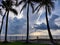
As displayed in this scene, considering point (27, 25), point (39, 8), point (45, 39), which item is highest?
point (39, 8)

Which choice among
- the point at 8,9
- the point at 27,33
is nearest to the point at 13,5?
the point at 8,9

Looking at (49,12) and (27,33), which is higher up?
(49,12)

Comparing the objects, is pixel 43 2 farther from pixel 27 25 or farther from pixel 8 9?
pixel 8 9

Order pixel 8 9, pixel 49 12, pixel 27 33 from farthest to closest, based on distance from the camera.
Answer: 1. pixel 8 9
2. pixel 27 33
3. pixel 49 12

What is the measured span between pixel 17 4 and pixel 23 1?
166cm

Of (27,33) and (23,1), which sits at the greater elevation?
(23,1)

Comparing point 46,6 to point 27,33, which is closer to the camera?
point 46,6

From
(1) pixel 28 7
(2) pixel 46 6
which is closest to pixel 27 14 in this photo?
(1) pixel 28 7

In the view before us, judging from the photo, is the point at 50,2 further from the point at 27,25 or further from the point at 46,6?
the point at 27,25

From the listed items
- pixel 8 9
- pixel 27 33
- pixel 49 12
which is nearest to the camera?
pixel 49 12

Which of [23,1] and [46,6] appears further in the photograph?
[23,1]

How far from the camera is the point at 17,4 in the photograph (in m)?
46.8

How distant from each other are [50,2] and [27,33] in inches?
393

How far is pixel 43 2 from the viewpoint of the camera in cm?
3975
